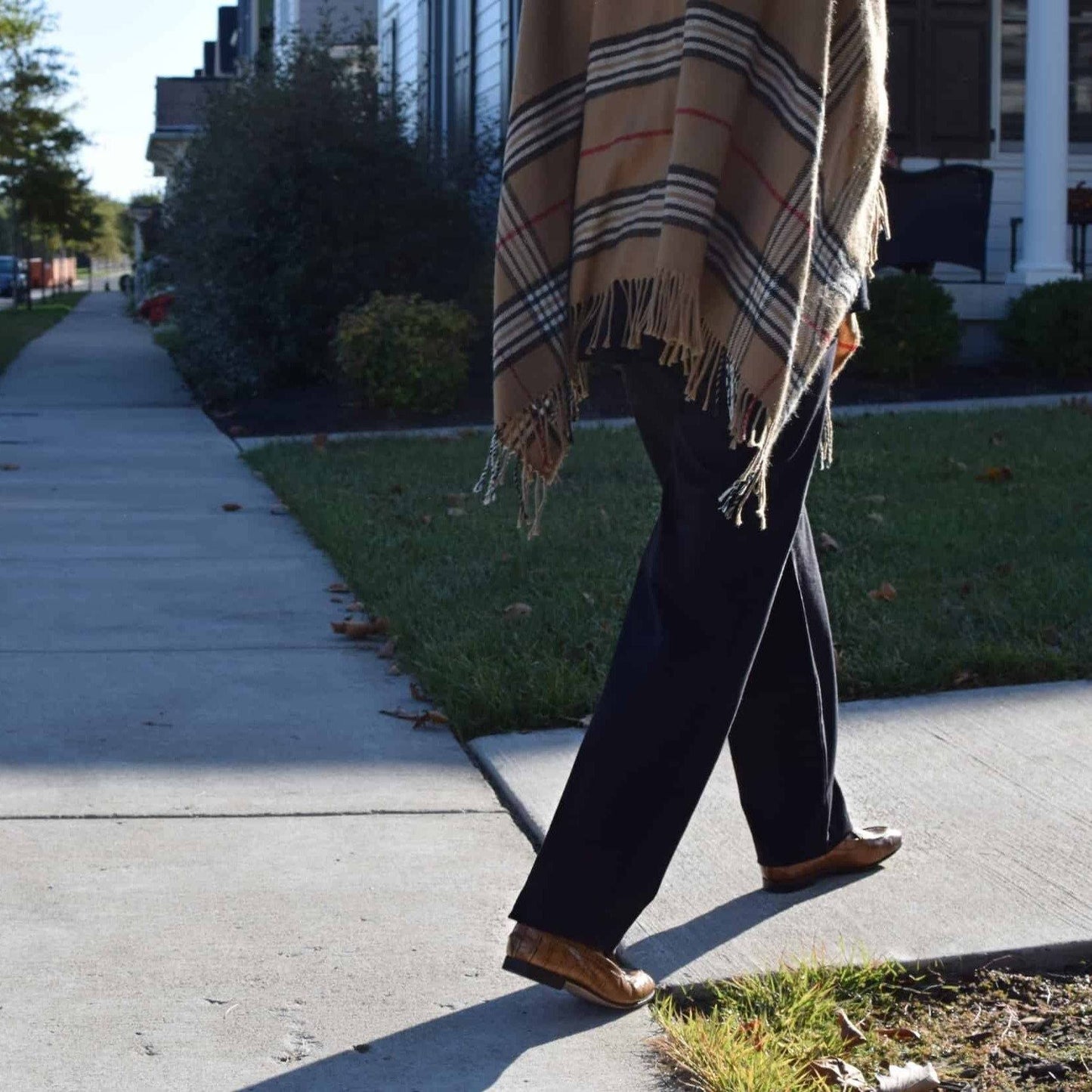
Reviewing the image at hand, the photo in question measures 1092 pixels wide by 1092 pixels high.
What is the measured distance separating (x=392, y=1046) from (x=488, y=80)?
50.6 ft

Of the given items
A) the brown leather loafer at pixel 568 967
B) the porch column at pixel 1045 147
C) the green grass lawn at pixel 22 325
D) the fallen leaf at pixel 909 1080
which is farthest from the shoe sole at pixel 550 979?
the green grass lawn at pixel 22 325

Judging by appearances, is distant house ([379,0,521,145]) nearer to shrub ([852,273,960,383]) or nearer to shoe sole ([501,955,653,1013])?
shrub ([852,273,960,383])

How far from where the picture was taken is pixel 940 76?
1507 centimetres

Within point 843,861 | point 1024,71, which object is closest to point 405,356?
point 1024,71

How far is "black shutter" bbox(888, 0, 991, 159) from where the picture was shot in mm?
14930

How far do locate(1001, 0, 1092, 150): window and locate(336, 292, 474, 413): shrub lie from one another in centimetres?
630

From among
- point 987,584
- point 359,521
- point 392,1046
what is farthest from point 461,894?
point 359,521

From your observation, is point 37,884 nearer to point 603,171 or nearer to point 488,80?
point 603,171

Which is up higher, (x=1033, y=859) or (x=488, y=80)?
(x=488, y=80)

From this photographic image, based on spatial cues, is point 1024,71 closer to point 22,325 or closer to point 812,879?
point 812,879

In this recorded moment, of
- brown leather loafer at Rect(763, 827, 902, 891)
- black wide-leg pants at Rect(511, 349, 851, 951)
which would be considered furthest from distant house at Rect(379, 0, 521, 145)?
black wide-leg pants at Rect(511, 349, 851, 951)

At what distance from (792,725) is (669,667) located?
1.30ft

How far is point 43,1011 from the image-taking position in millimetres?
2646

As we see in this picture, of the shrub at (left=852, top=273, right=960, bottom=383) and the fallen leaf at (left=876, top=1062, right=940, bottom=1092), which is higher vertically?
the shrub at (left=852, top=273, right=960, bottom=383)
